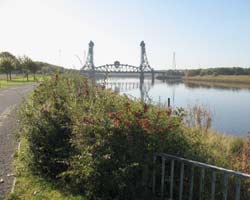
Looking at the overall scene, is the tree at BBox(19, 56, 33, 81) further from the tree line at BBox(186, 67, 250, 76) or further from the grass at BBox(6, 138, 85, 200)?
the tree line at BBox(186, 67, 250, 76)

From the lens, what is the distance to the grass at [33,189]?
208 inches

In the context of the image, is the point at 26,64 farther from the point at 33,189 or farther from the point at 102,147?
the point at 102,147

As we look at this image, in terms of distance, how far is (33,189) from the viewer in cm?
560

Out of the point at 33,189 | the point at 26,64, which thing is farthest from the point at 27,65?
the point at 33,189

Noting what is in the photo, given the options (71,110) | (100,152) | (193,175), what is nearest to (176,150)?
(193,175)

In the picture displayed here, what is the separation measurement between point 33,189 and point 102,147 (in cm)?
173

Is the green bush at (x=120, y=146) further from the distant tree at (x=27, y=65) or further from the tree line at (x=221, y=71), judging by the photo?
the tree line at (x=221, y=71)

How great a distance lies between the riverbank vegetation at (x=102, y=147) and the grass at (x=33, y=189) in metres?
0.01

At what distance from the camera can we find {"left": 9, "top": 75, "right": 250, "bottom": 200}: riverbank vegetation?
15.0ft

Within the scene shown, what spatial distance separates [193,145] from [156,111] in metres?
0.87

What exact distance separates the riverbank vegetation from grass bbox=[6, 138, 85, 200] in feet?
0.05

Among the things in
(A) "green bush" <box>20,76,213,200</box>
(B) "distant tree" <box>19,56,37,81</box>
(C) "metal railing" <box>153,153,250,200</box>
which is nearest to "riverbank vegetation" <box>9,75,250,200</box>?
(A) "green bush" <box>20,76,213,200</box>

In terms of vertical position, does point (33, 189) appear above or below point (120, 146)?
below

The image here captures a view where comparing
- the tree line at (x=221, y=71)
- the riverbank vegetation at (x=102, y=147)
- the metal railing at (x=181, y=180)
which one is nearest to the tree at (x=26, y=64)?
the riverbank vegetation at (x=102, y=147)
